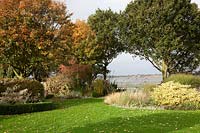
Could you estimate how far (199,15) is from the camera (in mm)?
41625

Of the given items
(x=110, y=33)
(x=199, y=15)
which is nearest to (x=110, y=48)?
(x=110, y=33)

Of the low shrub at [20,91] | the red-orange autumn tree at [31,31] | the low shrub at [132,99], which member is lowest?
the low shrub at [132,99]

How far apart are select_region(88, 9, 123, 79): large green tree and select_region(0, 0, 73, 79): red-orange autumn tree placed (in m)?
15.7

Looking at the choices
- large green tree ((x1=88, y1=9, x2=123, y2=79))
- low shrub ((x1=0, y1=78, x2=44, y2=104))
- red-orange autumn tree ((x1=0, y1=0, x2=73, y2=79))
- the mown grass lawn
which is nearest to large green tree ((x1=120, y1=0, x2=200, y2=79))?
large green tree ((x1=88, y1=9, x2=123, y2=79))

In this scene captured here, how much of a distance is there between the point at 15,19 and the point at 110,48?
21101mm

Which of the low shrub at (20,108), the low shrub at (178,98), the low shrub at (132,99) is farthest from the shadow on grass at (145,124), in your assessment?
the low shrub at (20,108)

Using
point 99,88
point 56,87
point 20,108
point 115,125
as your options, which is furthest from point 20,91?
point 115,125

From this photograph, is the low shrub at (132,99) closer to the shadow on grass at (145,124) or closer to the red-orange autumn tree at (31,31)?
the shadow on grass at (145,124)

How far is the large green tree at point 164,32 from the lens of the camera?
132 feet

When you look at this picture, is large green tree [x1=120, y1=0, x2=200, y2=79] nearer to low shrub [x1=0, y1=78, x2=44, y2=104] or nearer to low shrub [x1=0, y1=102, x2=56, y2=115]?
low shrub [x1=0, y1=78, x2=44, y2=104]

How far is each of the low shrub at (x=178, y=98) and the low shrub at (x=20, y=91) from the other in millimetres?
7981

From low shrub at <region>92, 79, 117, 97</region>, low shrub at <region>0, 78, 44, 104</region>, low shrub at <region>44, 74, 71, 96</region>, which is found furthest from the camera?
low shrub at <region>92, 79, 117, 97</region>

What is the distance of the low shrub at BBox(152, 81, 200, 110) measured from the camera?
20.3 metres

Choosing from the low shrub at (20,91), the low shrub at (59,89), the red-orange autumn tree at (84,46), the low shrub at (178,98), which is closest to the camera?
the low shrub at (178,98)
